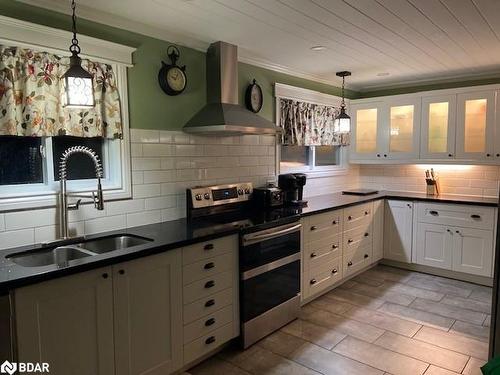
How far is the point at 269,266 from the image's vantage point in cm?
279

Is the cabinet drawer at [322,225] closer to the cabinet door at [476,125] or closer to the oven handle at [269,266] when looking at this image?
the oven handle at [269,266]

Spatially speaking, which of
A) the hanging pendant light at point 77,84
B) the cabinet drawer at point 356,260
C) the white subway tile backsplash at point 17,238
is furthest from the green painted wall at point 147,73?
the cabinet drawer at point 356,260

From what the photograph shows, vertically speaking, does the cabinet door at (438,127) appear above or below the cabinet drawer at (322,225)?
above

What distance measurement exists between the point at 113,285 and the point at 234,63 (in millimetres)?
2024

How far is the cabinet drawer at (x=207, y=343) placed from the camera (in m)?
2.32

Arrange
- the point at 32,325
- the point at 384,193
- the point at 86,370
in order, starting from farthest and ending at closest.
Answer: the point at 384,193
the point at 86,370
the point at 32,325

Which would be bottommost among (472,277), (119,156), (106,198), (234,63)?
(472,277)

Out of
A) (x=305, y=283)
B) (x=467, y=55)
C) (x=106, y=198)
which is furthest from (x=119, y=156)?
(x=467, y=55)

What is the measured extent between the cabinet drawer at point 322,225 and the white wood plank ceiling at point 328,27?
148 cm

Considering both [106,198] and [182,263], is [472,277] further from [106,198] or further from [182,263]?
[106,198]

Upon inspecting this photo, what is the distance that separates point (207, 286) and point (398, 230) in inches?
113

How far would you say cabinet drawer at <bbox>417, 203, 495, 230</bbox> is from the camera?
12.5 feet

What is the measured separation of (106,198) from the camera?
98.3 inches

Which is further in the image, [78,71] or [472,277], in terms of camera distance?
[472,277]
